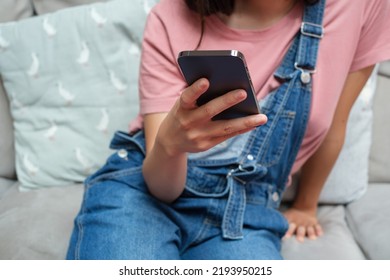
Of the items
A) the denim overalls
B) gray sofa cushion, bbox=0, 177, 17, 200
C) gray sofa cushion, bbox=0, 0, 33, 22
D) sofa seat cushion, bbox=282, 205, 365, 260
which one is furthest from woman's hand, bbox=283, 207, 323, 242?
gray sofa cushion, bbox=0, 0, 33, 22

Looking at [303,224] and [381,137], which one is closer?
[303,224]

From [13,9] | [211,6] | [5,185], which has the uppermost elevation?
[211,6]

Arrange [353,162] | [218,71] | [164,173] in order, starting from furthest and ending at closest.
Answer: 1. [353,162]
2. [164,173]
3. [218,71]

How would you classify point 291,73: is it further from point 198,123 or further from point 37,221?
point 37,221

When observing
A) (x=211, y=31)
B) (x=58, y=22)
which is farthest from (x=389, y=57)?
(x=58, y=22)

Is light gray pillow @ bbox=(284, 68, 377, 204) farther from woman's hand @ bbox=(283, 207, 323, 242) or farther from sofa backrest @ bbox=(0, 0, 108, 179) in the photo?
sofa backrest @ bbox=(0, 0, 108, 179)

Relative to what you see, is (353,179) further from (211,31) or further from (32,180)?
(32,180)

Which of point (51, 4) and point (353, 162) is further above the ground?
point (51, 4)

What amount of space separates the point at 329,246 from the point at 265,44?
0.42 m

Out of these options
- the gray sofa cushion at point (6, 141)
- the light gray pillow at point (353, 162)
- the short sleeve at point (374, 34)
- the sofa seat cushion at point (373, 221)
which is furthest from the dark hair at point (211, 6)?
the gray sofa cushion at point (6, 141)

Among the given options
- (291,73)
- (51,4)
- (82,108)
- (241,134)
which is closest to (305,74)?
(291,73)

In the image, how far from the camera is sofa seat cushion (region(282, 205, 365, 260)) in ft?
2.80

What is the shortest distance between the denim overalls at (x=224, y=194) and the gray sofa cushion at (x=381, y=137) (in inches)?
13.5

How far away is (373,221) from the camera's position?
0.92 meters
